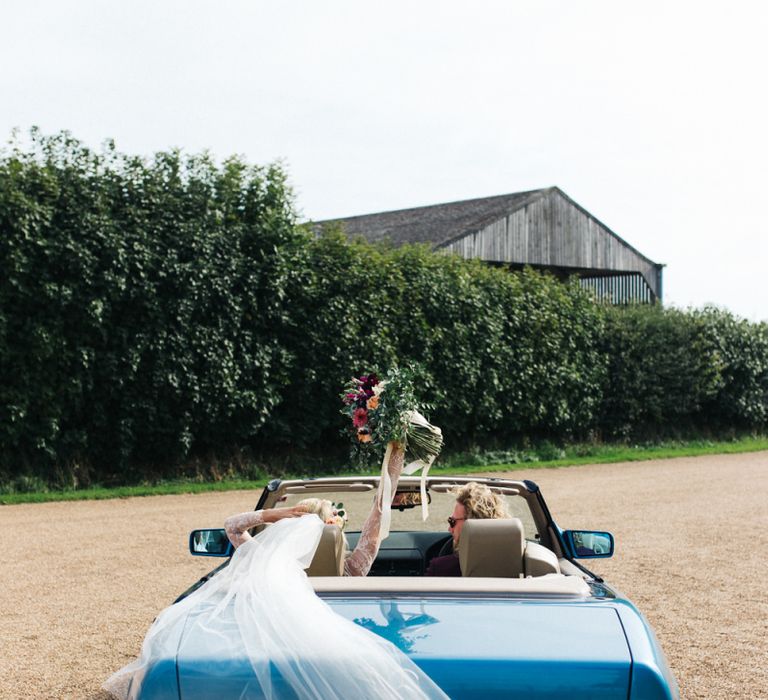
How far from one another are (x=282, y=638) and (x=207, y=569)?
703 centimetres

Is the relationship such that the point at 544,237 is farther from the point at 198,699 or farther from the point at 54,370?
the point at 198,699

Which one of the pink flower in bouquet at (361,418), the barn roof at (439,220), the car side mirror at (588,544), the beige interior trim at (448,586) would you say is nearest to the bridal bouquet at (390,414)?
the pink flower in bouquet at (361,418)

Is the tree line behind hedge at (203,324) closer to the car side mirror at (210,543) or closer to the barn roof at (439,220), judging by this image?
the barn roof at (439,220)

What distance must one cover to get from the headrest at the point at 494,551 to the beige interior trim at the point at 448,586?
0.48 meters

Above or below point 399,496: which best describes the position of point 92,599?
below

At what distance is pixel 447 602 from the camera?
3.04 metres

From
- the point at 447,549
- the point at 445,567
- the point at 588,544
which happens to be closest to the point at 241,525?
the point at 445,567

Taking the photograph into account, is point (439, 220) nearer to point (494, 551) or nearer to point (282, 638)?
point (494, 551)

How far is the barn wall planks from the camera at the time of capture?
31656mm

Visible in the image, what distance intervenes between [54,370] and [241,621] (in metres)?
13.4

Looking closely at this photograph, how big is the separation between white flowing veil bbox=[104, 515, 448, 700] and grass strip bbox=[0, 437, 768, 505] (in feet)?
41.3

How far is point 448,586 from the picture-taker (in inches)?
126

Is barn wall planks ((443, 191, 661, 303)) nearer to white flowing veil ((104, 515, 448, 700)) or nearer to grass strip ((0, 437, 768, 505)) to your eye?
grass strip ((0, 437, 768, 505))

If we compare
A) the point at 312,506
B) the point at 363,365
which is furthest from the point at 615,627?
the point at 363,365
